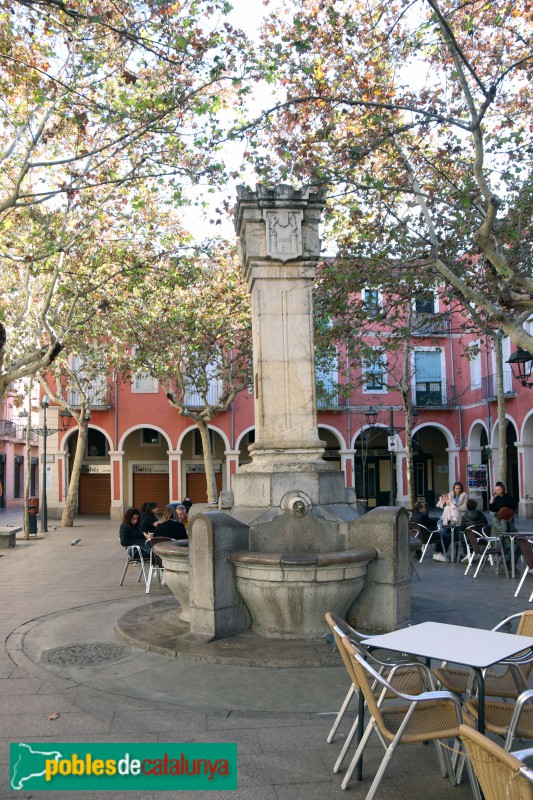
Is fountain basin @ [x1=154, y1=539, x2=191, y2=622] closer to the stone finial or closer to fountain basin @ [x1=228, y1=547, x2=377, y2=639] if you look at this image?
fountain basin @ [x1=228, y1=547, x2=377, y2=639]

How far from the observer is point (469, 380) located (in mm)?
33188

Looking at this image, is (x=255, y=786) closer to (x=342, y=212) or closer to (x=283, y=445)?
(x=283, y=445)

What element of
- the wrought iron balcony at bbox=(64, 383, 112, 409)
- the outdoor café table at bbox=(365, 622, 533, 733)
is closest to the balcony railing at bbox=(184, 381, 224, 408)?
the wrought iron balcony at bbox=(64, 383, 112, 409)

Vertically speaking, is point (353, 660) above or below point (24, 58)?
below

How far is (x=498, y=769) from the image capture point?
7.73 ft

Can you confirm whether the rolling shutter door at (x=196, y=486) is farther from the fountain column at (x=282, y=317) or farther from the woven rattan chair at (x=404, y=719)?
the woven rattan chair at (x=404, y=719)

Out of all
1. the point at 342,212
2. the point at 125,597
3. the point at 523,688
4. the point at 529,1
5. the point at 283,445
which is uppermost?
the point at 529,1

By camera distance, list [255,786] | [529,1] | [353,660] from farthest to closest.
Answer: [529,1]
[255,786]
[353,660]

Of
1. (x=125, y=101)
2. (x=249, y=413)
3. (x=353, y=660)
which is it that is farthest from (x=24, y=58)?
(x=249, y=413)

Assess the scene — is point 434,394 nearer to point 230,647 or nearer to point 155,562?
point 155,562

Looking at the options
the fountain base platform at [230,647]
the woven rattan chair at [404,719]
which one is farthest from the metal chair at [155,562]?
the woven rattan chair at [404,719]

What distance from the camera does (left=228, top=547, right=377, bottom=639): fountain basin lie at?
21.1 feet

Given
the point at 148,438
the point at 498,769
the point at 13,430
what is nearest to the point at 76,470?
the point at 148,438

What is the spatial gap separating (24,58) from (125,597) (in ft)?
26.4
